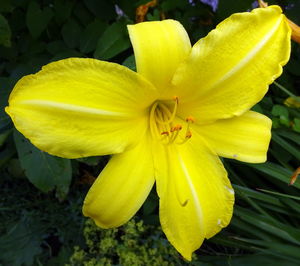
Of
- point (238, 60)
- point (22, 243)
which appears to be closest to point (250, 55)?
point (238, 60)

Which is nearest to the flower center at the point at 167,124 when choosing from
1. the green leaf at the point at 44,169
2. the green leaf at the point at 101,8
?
the green leaf at the point at 44,169

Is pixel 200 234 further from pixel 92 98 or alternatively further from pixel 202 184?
pixel 92 98

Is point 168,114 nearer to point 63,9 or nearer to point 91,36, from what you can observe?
point 91,36

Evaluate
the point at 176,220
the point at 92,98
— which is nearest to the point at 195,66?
the point at 92,98

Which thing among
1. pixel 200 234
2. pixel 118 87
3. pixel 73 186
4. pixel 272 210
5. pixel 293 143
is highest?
pixel 118 87

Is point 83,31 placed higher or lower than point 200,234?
higher

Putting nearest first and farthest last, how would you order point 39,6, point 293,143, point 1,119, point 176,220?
point 176,220
point 1,119
point 39,6
point 293,143

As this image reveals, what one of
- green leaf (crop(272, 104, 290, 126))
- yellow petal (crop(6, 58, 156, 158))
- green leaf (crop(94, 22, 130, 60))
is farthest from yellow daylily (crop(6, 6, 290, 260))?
→ green leaf (crop(272, 104, 290, 126))
